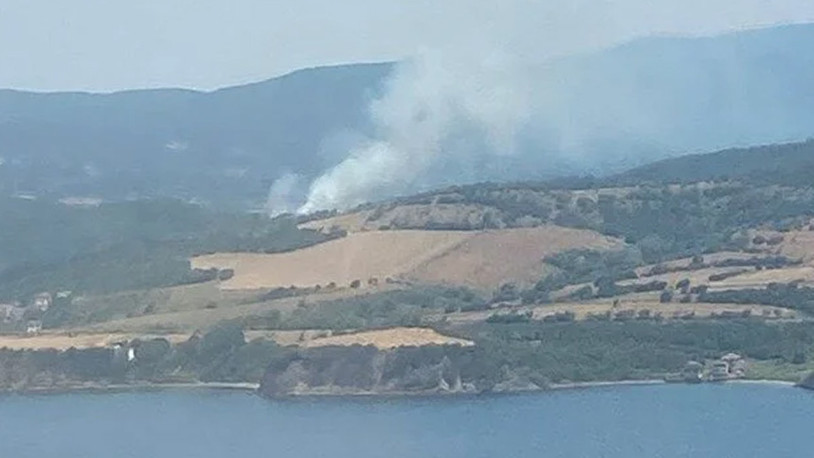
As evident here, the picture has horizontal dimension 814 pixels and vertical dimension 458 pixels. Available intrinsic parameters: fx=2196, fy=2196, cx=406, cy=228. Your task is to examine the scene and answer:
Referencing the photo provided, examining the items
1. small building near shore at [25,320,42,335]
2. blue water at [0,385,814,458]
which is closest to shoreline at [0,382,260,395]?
blue water at [0,385,814,458]

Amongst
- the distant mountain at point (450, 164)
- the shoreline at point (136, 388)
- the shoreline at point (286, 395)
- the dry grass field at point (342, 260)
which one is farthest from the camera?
Answer: the distant mountain at point (450, 164)

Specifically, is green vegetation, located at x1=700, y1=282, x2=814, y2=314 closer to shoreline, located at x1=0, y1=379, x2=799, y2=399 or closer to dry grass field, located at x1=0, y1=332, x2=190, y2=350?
shoreline, located at x1=0, y1=379, x2=799, y2=399

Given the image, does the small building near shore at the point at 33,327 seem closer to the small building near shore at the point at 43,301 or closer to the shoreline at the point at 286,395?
the small building near shore at the point at 43,301

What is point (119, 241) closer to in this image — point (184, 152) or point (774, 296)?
point (774, 296)

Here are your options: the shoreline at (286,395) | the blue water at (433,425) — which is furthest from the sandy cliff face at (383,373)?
the blue water at (433,425)

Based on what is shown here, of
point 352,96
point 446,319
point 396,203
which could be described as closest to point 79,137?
point 352,96
